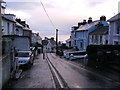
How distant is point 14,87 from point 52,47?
97.6 m

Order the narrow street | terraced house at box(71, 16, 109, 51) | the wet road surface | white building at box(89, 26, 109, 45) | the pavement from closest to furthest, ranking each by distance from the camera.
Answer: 1. the pavement
2. the narrow street
3. the wet road surface
4. white building at box(89, 26, 109, 45)
5. terraced house at box(71, 16, 109, 51)

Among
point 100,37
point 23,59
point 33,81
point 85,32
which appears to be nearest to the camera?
point 33,81

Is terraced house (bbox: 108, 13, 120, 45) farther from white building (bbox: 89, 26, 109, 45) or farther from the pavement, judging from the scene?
the pavement

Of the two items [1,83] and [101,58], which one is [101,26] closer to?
[101,58]

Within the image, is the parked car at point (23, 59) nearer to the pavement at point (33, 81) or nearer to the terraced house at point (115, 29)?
the pavement at point (33, 81)

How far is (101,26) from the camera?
4941cm

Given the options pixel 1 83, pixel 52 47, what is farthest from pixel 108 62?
pixel 52 47

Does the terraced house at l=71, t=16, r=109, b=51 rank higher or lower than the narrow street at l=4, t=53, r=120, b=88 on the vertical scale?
higher

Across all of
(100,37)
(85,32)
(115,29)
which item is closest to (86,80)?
(115,29)

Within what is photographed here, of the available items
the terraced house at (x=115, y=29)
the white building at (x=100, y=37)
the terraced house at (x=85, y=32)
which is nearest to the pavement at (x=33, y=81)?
the terraced house at (x=115, y=29)

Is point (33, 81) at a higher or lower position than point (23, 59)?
lower

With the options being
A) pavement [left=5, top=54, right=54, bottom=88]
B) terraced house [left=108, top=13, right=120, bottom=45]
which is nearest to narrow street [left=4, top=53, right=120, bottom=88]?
pavement [left=5, top=54, right=54, bottom=88]

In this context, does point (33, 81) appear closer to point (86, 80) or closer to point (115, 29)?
point (86, 80)

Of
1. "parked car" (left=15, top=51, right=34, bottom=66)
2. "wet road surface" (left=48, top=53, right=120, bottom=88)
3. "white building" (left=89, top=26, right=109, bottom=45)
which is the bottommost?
"wet road surface" (left=48, top=53, right=120, bottom=88)
